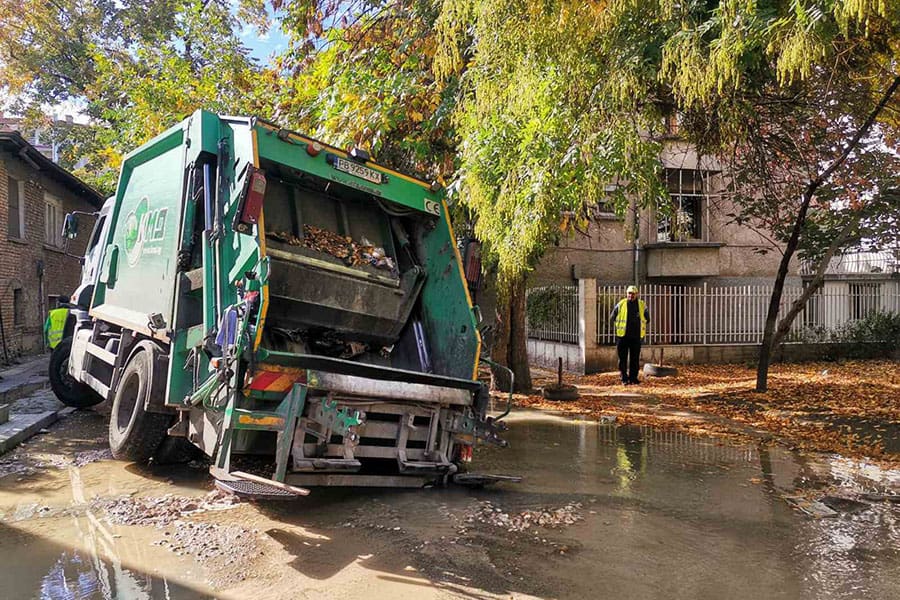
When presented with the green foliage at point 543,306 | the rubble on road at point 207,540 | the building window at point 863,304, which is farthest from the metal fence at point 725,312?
the rubble on road at point 207,540

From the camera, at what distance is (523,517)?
472 centimetres

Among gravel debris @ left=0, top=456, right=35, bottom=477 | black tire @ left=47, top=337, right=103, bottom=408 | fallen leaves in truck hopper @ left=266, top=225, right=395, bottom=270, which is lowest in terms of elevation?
gravel debris @ left=0, top=456, right=35, bottom=477

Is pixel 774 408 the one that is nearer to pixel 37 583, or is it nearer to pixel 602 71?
pixel 602 71

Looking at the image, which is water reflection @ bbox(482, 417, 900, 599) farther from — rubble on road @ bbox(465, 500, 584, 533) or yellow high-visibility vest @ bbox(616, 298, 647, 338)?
yellow high-visibility vest @ bbox(616, 298, 647, 338)

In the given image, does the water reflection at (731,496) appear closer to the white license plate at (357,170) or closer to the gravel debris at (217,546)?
the gravel debris at (217,546)

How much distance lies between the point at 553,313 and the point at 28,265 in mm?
11818

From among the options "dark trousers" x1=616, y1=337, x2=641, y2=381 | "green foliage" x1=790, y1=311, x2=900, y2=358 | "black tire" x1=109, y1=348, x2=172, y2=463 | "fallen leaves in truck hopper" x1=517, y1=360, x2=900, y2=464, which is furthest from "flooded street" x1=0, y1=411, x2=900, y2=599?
"green foliage" x1=790, y1=311, x2=900, y2=358

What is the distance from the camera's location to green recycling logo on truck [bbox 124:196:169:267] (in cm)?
587

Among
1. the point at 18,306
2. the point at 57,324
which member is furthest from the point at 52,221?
the point at 57,324

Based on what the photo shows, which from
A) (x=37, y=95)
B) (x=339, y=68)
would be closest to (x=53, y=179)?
(x=37, y=95)

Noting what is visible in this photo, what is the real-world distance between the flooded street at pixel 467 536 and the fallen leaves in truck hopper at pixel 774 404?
1533mm

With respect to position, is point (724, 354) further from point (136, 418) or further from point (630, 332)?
point (136, 418)

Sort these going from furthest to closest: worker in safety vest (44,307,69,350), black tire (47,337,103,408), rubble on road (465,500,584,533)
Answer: worker in safety vest (44,307,69,350) < black tire (47,337,103,408) < rubble on road (465,500,584,533)

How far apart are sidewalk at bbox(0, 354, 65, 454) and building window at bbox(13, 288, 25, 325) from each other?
1199 millimetres
